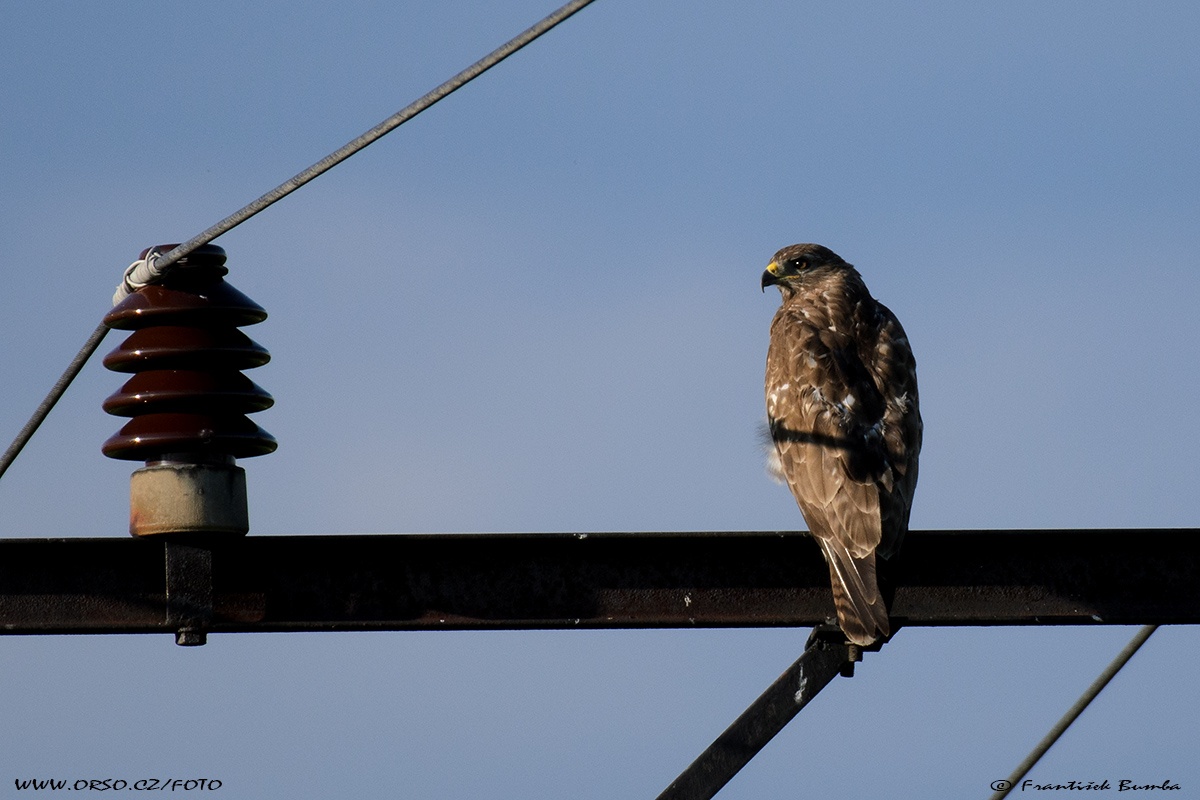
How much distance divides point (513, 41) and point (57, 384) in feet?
7.12

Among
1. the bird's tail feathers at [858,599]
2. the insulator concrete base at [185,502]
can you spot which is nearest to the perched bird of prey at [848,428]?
the bird's tail feathers at [858,599]

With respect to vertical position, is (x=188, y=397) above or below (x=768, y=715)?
above

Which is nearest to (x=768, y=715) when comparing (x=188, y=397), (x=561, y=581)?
(x=561, y=581)

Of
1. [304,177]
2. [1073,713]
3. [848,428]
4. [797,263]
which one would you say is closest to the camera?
[304,177]

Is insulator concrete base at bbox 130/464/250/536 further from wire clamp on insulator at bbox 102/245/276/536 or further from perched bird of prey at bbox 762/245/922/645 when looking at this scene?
perched bird of prey at bbox 762/245/922/645

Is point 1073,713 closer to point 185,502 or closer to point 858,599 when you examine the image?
point 858,599

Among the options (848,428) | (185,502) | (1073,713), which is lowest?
(1073,713)

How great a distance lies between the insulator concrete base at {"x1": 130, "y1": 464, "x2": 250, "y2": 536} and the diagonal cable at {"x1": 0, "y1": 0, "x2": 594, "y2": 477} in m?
0.50

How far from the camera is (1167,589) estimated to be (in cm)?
566

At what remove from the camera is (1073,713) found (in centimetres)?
600

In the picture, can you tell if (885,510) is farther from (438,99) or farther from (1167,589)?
(438,99)

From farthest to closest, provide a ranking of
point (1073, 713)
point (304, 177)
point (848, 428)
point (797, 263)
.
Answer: point (797, 263)
point (848, 428)
point (1073, 713)
point (304, 177)

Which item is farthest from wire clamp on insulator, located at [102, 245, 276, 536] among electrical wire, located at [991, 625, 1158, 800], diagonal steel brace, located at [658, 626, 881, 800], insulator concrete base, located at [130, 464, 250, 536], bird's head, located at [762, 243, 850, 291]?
bird's head, located at [762, 243, 850, 291]

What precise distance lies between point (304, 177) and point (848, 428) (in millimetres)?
3100
